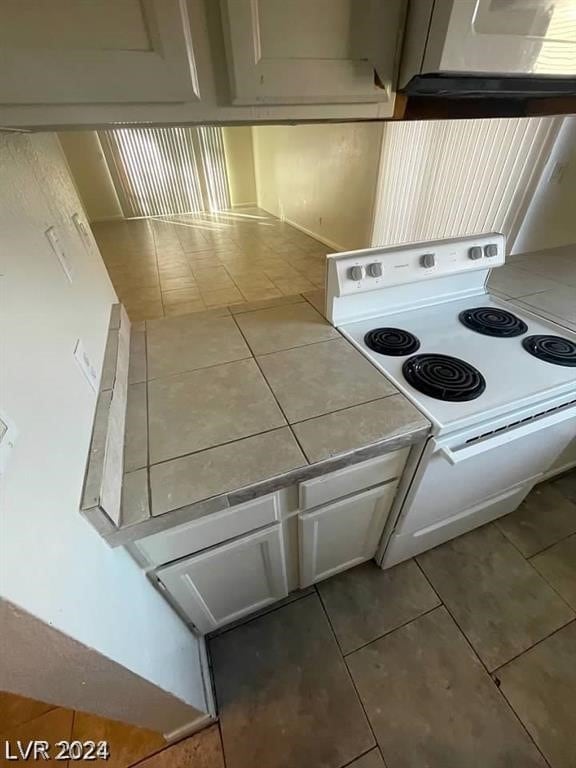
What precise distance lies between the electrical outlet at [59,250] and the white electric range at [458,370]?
78cm

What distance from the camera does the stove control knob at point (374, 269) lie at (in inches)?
45.6

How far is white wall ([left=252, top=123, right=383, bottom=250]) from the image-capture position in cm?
363

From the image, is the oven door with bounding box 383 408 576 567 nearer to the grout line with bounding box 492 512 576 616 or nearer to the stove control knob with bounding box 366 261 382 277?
the grout line with bounding box 492 512 576 616

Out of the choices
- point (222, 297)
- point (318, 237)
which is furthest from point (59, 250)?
point (318, 237)

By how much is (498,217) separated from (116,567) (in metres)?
3.01

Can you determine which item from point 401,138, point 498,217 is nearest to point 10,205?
point 498,217

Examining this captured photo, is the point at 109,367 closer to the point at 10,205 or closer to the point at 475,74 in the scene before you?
→ the point at 10,205

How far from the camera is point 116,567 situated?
2.26 feet

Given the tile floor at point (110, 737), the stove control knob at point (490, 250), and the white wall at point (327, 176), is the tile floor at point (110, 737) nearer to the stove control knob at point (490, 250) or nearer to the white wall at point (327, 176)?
the stove control knob at point (490, 250)

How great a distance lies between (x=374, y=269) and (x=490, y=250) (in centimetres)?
56

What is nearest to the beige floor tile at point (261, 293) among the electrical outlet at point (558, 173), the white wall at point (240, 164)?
the electrical outlet at point (558, 173)

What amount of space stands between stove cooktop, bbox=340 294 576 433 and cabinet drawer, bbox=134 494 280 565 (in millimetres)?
515

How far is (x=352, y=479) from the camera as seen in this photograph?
0.93 meters

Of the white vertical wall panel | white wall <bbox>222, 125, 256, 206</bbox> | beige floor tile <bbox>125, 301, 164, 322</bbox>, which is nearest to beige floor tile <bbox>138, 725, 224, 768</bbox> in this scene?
the white vertical wall panel
